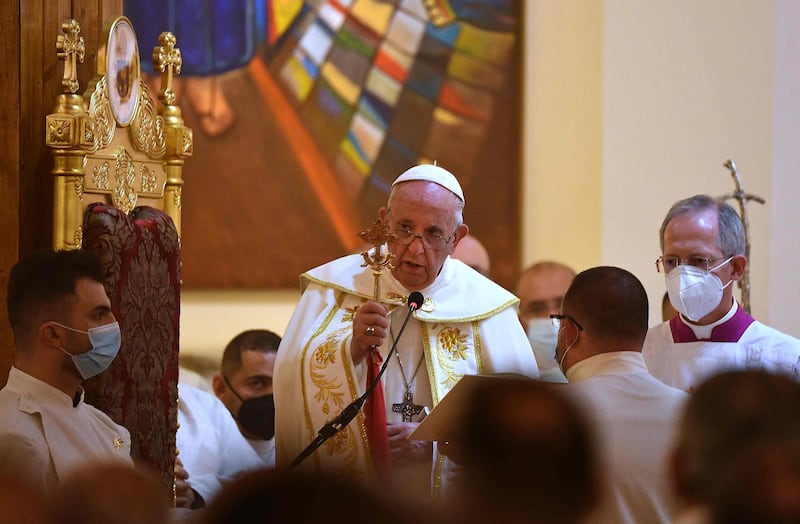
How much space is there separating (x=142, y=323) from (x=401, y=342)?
99 cm

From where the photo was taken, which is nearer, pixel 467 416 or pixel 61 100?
pixel 467 416

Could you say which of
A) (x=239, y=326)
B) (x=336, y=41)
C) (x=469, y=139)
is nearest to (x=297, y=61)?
(x=336, y=41)

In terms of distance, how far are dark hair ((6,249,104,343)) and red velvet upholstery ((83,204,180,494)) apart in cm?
48

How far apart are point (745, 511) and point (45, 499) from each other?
2.30ft

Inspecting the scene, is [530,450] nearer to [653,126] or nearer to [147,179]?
[147,179]

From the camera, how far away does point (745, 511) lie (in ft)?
4.26

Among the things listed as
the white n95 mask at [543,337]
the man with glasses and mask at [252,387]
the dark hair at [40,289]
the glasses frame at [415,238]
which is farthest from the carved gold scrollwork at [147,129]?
the white n95 mask at [543,337]

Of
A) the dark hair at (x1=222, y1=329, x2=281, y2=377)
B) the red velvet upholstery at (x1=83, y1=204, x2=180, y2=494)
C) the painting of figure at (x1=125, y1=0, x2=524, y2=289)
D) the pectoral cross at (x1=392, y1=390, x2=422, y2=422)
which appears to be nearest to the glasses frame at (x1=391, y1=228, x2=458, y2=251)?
the pectoral cross at (x1=392, y1=390, x2=422, y2=422)

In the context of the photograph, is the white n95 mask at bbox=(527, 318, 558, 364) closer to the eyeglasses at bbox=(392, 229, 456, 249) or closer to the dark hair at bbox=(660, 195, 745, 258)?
the dark hair at bbox=(660, 195, 745, 258)

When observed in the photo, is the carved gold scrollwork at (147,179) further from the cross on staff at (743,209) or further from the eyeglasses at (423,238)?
the cross on staff at (743,209)

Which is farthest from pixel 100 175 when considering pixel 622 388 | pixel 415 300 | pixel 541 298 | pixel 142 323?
pixel 541 298

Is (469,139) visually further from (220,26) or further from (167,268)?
(167,268)

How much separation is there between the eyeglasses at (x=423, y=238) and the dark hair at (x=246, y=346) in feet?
6.02

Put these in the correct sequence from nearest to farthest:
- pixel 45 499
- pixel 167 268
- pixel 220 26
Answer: pixel 45 499
pixel 167 268
pixel 220 26
